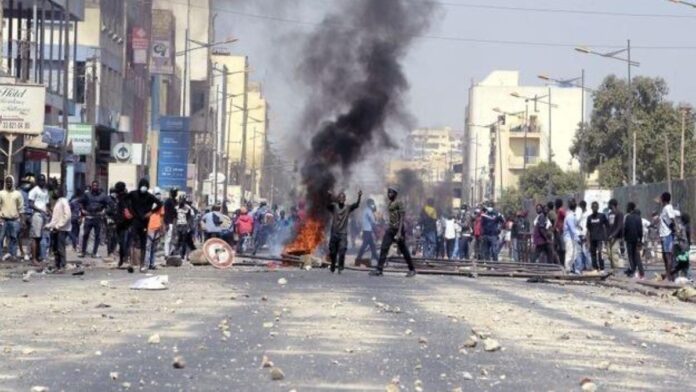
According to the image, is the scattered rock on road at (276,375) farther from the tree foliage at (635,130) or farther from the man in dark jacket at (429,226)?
the tree foliage at (635,130)

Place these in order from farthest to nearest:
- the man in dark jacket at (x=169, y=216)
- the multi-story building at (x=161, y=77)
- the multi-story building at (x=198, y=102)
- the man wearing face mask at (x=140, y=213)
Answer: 1. the multi-story building at (x=198, y=102)
2. the multi-story building at (x=161, y=77)
3. the man in dark jacket at (x=169, y=216)
4. the man wearing face mask at (x=140, y=213)

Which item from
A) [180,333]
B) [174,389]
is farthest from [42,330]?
[174,389]

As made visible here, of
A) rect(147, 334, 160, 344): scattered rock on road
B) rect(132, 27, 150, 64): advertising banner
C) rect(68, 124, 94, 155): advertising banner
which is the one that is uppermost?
rect(132, 27, 150, 64): advertising banner

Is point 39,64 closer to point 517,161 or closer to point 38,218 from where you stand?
point 38,218

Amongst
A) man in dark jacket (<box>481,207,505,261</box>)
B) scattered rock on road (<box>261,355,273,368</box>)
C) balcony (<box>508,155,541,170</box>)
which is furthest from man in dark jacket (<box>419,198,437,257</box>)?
balcony (<box>508,155,541,170</box>)

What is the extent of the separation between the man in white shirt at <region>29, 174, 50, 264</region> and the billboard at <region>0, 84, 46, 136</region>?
623 centimetres

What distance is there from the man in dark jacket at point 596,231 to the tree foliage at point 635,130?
5206cm

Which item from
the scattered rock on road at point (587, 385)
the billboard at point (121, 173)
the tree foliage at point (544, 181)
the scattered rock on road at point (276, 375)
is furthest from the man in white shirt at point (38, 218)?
the tree foliage at point (544, 181)

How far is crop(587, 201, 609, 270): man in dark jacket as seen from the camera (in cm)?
3444

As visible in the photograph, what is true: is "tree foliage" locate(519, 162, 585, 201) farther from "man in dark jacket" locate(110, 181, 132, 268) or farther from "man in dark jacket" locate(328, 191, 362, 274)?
"man in dark jacket" locate(110, 181, 132, 268)

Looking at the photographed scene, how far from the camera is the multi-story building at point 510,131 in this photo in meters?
149

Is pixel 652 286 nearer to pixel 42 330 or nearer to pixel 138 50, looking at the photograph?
pixel 42 330

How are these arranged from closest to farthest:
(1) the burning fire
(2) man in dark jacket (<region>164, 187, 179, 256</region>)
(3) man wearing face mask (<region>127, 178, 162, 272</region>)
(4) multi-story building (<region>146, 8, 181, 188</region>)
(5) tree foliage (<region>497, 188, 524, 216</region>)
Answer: (3) man wearing face mask (<region>127, 178, 162, 272</region>) → (1) the burning fire → (2) man in dark jacket (<region>164, 187, 179, 256</region>) → (4) multi-story building (<region>146, 8, 181, 188</region>) → (5) tree foliage (<region>497, 188, 524, 216</region>)

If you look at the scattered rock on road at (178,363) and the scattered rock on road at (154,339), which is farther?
the scattered rock on road at (154,339)
